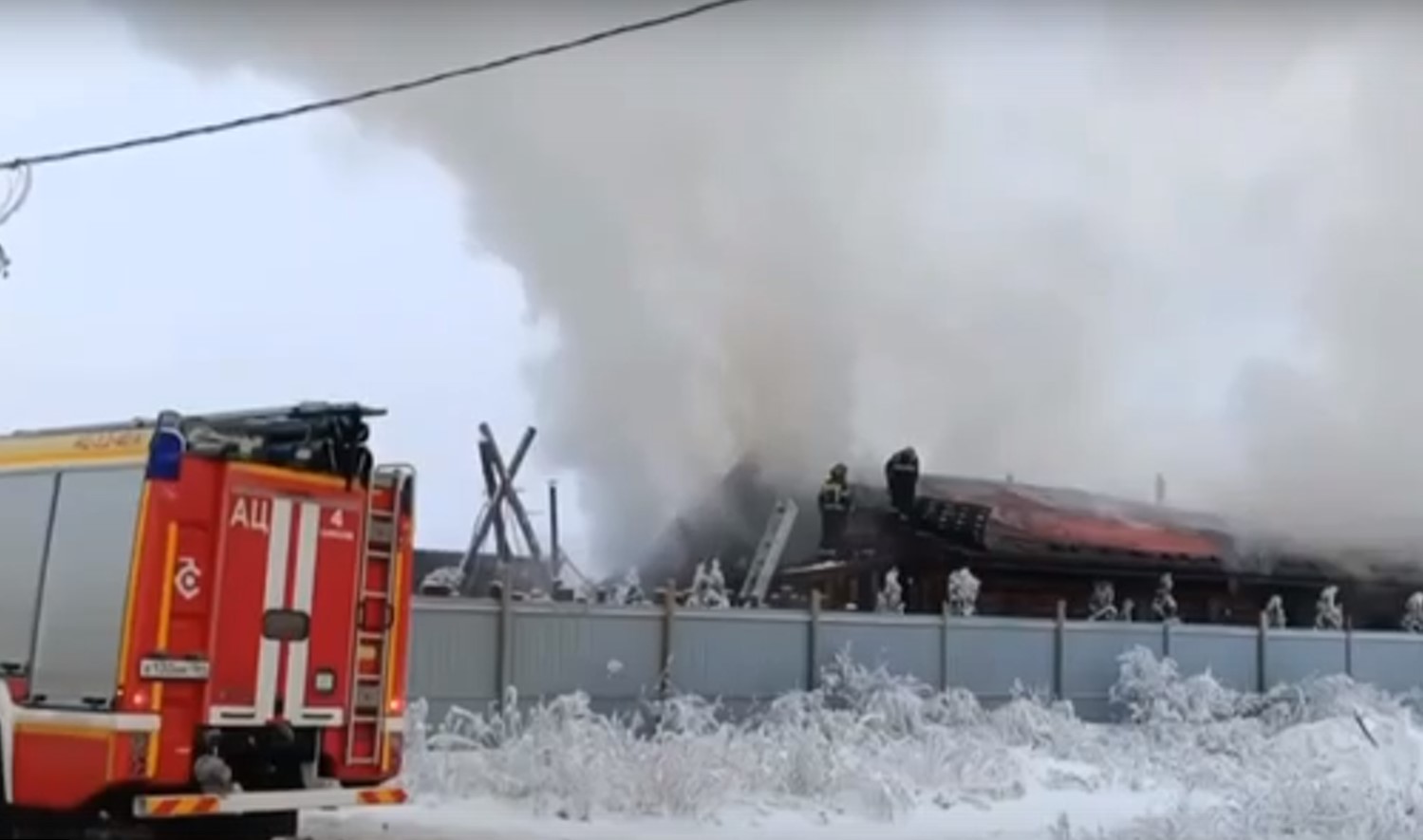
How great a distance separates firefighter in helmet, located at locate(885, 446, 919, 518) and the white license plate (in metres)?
23.6

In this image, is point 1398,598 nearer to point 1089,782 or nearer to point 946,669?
point 946,669

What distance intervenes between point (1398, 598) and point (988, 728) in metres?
20.4

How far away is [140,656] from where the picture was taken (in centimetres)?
743

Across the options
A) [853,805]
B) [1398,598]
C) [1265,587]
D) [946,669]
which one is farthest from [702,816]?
[1398,598]

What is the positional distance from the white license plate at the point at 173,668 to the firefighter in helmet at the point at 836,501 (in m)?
24.2

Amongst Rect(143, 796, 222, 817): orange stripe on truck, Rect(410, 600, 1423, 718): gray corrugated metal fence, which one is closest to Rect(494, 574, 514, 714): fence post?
Rect(410, 600, 1423, 718): gray corrugated metal fence

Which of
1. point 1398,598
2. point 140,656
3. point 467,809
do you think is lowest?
point 467,809

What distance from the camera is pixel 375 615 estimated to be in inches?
342

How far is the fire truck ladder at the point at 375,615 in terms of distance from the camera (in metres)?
8.58

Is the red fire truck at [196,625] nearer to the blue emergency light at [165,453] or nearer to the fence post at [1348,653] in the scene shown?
the blue emergency light at [165,453]

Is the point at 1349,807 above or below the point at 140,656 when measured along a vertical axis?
below

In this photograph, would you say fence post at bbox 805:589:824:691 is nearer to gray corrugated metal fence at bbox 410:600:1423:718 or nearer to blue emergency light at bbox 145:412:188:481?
gray corrugated metal fence at bbox 410:600:1423:718

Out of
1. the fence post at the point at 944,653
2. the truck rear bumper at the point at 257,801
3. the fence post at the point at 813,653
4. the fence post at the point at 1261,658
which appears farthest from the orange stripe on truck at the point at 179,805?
the fence post at the point at 1261,658

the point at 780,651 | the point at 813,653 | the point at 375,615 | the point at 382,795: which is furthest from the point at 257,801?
the point at 813,653
